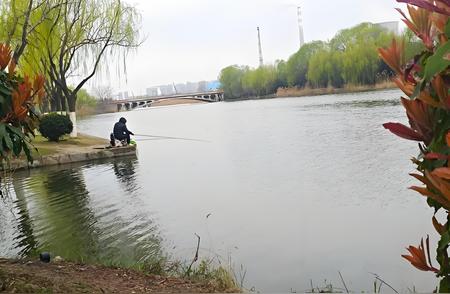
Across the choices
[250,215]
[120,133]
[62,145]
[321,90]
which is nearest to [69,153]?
[120,133]

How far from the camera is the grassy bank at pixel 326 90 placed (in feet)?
173

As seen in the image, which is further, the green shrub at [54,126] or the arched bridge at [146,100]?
the arched bridge at [146,100]

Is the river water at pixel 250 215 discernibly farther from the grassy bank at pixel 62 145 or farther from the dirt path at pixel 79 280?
the grassy bank at pixel 62 145

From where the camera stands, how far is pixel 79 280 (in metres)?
3.59

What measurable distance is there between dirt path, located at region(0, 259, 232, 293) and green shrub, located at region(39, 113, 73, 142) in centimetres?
1344

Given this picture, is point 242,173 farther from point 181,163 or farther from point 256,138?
point 256,138

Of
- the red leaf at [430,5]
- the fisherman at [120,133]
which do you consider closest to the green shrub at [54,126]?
the fisherman at [120,133]

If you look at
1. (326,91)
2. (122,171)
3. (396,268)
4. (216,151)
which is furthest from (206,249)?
(326,91)

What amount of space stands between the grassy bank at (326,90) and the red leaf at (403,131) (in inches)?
1784

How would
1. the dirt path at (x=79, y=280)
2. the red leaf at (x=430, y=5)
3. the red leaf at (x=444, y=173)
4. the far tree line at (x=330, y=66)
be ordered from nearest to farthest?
1. the red leaf at (x=444, y=173)
2. the red leaf at (x=430, y=5)
3. the dirt path at (x=79, y=280)
4. the far tree line at (x=330, y=66)

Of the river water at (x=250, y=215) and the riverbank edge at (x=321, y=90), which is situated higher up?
the riverbank edge at (x=321, y=90)

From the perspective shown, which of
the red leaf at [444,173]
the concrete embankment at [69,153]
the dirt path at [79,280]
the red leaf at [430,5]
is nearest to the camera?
the red leaf at [444,173]

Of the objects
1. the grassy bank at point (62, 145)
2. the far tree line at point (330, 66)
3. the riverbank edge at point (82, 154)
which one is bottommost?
the riverbank edge at point (82, 154)

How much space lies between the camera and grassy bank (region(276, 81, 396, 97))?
173 ft
